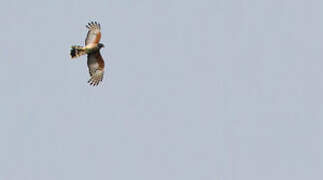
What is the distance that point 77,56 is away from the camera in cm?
3978

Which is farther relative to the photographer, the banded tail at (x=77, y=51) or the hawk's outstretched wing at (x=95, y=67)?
the hawk's outstretched wing at (x=95, y=67)

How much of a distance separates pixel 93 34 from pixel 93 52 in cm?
104

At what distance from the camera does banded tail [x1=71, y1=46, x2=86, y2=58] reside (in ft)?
130

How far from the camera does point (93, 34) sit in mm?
40812

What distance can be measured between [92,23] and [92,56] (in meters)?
1.91

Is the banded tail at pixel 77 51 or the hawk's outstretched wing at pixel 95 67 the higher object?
the banded tail at pixel 77 51

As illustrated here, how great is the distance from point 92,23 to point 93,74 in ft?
9.78

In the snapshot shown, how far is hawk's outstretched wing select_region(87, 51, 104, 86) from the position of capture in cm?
4116

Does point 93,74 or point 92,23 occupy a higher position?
point 92,23

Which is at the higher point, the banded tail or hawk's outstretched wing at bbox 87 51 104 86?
the banded tail

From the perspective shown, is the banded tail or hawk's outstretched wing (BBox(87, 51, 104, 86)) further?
hawk's outstretched wing (BBox(87, 51, 104, 86))

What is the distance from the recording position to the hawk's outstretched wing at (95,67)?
135ft

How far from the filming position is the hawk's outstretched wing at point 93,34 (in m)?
40.6

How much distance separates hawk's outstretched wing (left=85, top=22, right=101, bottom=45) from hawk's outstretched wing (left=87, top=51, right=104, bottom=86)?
2.90ft
